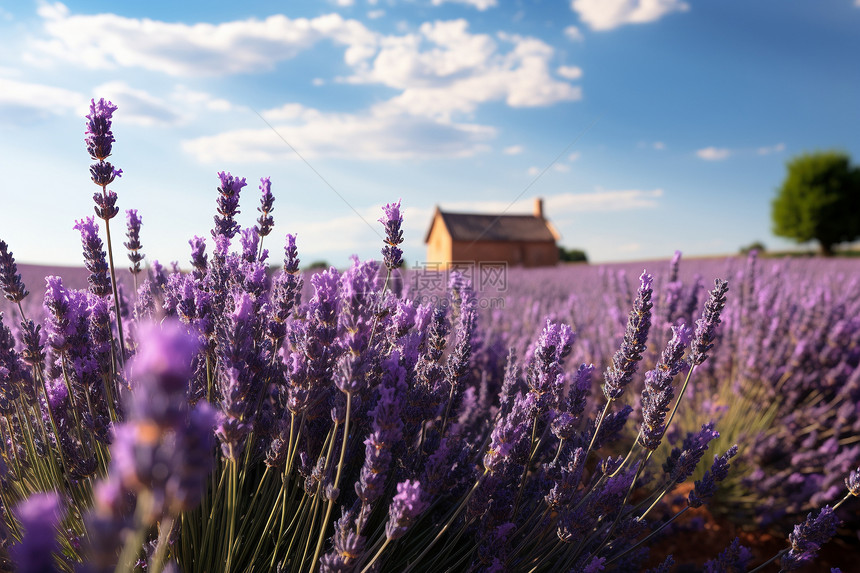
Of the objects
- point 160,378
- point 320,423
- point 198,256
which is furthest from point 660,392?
point 198,256

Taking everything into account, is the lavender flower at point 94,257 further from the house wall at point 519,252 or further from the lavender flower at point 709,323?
the house wall at point 519,252

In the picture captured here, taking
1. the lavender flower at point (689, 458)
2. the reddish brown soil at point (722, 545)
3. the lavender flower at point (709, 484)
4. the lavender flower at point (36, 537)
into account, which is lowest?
the reddish brown soil at point (722, 545)

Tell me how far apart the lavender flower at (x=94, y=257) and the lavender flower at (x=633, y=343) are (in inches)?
Result: 61.7

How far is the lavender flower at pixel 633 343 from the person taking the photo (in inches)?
60.2

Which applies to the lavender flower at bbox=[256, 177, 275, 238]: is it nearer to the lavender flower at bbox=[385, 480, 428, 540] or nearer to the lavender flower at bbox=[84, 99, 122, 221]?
the lavender flower at bbox=[84, 99, 122, 221]

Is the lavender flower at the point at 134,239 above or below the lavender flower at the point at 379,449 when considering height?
above

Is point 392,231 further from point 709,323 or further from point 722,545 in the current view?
point 722,545

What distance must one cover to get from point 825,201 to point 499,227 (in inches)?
997

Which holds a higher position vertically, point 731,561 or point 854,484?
point 854,484

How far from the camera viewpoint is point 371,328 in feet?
4.57

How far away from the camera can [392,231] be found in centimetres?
155

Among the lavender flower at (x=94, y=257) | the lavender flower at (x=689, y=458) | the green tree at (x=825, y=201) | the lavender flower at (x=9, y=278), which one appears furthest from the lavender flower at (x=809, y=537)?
the green tree at (x=825, y=201)

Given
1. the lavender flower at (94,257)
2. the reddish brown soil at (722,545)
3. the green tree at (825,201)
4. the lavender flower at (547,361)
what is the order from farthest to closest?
the green tree at (825,201) → the reddish brown soil at (722,545) → the lavender flower at (94,257) → the lavender flower at (547,361)

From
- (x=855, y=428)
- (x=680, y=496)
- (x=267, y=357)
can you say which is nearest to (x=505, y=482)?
(x=267, y=357)
